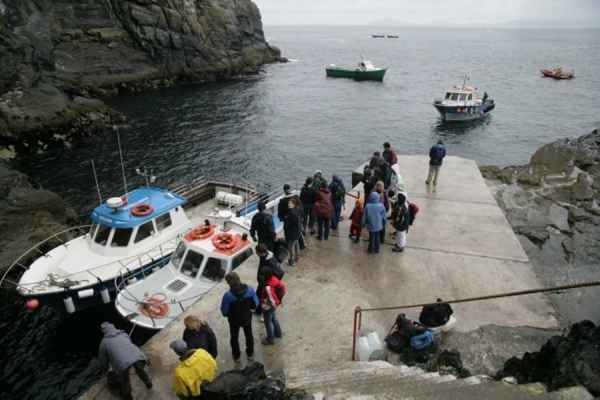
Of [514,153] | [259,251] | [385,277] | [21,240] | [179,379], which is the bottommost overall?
[514,153]

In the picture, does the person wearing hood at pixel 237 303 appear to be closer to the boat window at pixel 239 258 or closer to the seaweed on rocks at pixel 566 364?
the seaweed on rocks at pixel 566 364

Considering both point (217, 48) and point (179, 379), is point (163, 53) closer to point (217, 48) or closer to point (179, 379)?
point (217, 48)

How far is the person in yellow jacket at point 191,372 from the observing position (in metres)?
6.25

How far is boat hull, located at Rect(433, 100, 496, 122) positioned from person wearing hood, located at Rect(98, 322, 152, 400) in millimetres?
41426

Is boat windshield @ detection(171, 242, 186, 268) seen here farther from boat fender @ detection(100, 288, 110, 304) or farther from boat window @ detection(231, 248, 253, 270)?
boat fender @ detection(100, 288, 110, 304)

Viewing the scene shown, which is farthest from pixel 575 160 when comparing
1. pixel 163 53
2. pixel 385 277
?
A: pixel 163 53

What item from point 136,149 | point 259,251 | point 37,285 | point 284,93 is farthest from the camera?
point 284,93

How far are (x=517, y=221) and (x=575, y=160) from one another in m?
10.0

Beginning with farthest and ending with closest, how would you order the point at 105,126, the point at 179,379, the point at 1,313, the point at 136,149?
1. the point at 105,126
2. the point at 136,149
3. the point at 1,313
4. the point at 179,379

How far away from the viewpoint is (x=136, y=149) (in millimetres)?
35312

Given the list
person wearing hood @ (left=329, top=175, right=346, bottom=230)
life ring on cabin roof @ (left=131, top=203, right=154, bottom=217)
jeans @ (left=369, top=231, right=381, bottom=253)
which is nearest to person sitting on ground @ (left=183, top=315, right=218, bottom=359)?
jeans @ (left=369, top=231, right=381, bottom=253)

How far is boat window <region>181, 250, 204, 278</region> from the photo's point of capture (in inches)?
497

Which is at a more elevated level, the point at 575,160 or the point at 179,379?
the point at 179,379

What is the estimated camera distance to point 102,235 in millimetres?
14812
